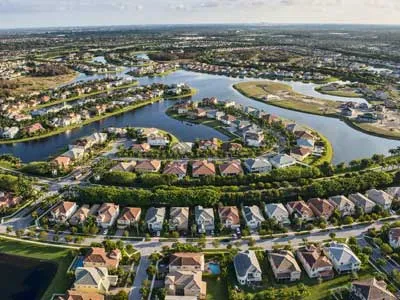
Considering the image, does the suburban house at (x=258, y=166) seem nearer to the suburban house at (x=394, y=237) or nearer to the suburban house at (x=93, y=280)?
the suburban house at (x=394, y=237)

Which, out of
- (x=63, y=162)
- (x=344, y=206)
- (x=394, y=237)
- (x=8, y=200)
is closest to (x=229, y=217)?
(x=344, y=206)

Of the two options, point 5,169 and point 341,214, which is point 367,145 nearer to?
point 341,214

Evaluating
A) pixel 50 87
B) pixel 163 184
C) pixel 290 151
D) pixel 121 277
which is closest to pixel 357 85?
pixel 290 151

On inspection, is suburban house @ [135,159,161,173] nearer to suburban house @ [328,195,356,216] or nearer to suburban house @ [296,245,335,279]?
suburban house @ [328,195,356,216]

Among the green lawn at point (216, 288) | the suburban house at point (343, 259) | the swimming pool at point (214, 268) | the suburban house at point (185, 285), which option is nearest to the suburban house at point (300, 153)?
the suburban house at point (343, 259)

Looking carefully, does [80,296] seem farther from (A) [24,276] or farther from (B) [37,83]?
(B) [37,83]

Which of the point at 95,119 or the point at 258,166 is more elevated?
the point at 95,119

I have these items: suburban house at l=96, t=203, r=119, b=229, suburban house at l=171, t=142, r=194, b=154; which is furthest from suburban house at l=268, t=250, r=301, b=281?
suburban house at l=171, t=142, r=194, b=154
